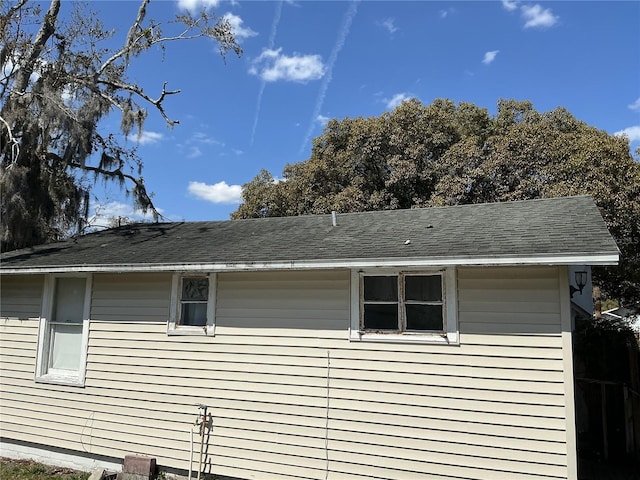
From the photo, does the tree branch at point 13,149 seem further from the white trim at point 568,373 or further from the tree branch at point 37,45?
the white trim at point 568,373

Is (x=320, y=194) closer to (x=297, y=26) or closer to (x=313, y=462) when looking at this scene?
(x=297, y=26)

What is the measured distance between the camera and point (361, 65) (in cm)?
1566

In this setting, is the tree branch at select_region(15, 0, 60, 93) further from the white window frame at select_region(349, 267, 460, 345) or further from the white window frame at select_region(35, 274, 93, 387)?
the white window frame at select_region(349, 267, 460, 345)

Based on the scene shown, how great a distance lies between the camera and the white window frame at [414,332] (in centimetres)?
498

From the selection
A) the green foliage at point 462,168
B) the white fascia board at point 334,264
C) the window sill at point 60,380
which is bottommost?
the window sill at point 60,380

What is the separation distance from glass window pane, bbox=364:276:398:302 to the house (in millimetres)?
22

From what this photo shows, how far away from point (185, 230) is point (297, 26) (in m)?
7.24

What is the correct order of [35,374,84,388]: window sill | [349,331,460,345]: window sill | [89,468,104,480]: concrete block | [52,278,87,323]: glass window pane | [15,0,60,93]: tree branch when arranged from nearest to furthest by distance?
1. [349,331,460,345]: window sill
2. [89,468,104,480]: concrete block
3. [35,374,84,388]: window sill
4. [52,278,87,323]: glass window pane
5. [15,0,60,93]: tree branch

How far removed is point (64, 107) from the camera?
10.6 m

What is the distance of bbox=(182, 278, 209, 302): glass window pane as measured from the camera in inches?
250

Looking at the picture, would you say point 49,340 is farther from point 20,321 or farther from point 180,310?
point 180,310

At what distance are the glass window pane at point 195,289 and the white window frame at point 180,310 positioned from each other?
→ 61 mm

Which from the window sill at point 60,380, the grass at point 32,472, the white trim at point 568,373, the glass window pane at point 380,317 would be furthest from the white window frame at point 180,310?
the white trim at point 568,373

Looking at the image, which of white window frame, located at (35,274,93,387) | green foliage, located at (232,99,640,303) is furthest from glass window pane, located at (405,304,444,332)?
green foliage, located at (232,99,640,303)
